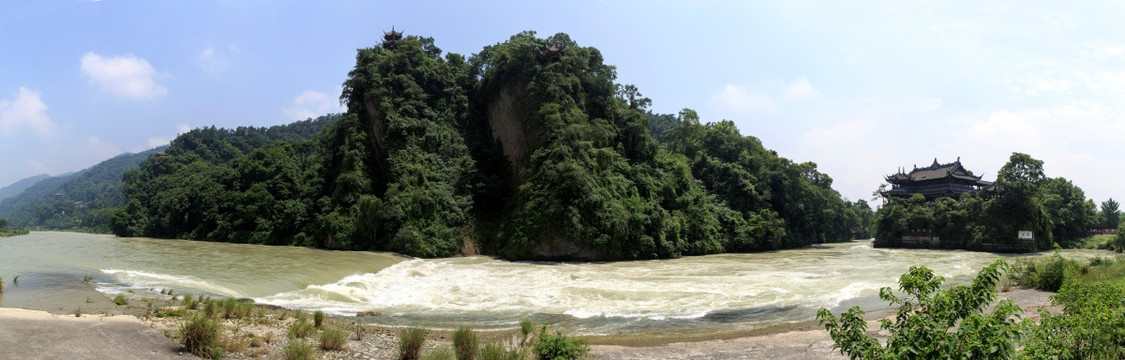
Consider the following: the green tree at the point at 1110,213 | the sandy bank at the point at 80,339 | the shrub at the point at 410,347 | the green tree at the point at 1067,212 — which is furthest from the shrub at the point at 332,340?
the green tree at the point at 1110,213

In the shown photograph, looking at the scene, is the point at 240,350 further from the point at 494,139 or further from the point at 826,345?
the point at 494,139

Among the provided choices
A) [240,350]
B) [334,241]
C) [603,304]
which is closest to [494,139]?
[334,241]

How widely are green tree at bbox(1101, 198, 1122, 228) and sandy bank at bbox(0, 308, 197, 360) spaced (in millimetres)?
78198

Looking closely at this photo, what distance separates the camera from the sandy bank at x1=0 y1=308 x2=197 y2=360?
Answer: 713 cm

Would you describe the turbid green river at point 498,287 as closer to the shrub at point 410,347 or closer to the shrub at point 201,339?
the shrub at point 410,347

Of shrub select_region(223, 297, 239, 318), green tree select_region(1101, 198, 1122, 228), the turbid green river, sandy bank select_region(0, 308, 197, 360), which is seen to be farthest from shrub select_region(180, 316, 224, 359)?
green tree select_region(1101, 198, 1122, 228)

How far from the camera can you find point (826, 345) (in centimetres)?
1031

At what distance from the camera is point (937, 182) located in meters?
53.4

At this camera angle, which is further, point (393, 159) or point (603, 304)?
point (393, 159)

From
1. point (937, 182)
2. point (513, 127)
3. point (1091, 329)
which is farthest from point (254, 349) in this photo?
point (937, 182)

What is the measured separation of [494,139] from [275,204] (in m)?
17.8

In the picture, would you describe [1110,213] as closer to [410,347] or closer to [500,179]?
[500,179]

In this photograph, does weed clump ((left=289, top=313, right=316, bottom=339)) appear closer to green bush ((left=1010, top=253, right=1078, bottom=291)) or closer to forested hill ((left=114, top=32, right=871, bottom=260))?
green bush ((left=1010, top=253, right=1078, bottom=291))

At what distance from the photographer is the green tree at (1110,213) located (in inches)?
2210
